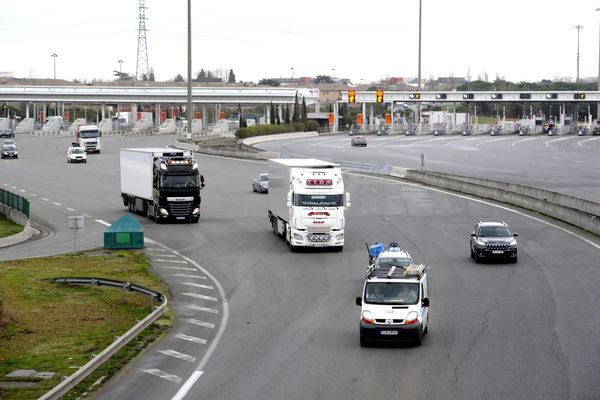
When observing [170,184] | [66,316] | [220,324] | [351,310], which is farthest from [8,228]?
[351,310]

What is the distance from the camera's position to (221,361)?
2559 cm

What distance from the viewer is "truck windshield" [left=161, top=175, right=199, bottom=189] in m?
54.0

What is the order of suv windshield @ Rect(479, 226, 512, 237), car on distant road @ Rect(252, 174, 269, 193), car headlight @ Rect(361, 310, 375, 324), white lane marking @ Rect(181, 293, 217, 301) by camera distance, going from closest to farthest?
car headlight @ Rect(361, 310, 375, 324) → white lane marking @ Rect(181, 293, 217, 301) → suv windshield @ Rect(479, 226, 512, 237) → car on distant road @ Rect(252, 174, 269, 193)

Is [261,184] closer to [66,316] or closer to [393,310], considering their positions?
[66,316]

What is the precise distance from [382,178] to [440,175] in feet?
31.2

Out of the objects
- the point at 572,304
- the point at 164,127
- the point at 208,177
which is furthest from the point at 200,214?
the point at 164,127

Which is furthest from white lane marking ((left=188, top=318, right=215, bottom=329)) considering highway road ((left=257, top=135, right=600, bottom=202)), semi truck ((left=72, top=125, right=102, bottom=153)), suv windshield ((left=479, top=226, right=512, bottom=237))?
semi truck ((left=72, top=125, right=102, bottom=153))

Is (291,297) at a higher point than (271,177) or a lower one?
lower

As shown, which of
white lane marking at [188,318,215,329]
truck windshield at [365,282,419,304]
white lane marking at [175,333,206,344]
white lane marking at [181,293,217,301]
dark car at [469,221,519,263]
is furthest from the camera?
dark car at [469,221,519,263]

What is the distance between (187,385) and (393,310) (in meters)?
6.04

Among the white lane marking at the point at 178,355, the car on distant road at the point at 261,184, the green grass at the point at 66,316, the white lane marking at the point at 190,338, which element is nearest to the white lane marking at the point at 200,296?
the green grass at the point at 66,316

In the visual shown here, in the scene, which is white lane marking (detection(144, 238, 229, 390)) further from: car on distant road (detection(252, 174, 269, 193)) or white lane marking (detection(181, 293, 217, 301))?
car on distant road (detection(252, 174, 269, 193))

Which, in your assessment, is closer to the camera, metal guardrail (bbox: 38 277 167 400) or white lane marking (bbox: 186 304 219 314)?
metal guardrail (bbox: 38 277 167 400)

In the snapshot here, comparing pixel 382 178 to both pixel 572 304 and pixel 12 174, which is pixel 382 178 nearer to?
pixel 12 174
